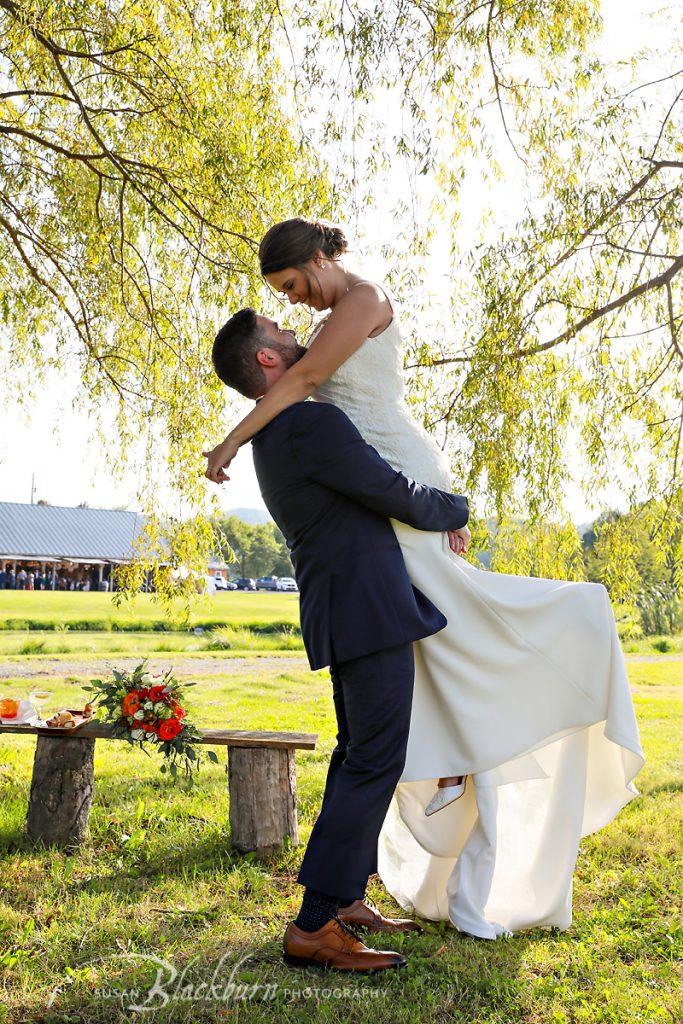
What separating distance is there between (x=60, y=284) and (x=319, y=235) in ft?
15.7

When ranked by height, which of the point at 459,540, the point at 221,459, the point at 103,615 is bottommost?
the point at 103,615

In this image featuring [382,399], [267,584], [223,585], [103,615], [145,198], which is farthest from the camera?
[267,584]

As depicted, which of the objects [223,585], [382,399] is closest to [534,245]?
[382,399]

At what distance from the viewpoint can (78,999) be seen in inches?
106

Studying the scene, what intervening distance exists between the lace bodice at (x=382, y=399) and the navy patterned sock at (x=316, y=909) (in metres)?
1.36

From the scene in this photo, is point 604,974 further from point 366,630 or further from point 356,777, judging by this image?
point 366,630

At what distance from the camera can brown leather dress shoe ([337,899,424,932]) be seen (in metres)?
3.21

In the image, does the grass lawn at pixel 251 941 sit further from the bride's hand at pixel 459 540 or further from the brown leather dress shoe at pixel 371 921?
the bride's hand at pixel 459 540

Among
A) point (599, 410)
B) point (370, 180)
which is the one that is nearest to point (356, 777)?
point (599, 410)

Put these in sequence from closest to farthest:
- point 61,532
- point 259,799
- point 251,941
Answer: point 251,941 < point 259,799 < point 61,532

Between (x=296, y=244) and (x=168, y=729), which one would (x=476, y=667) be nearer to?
(x=296, y=244)

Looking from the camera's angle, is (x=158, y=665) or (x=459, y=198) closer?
(x=459, y=198)

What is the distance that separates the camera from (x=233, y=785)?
13.8 ft

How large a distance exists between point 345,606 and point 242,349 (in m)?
0.87
